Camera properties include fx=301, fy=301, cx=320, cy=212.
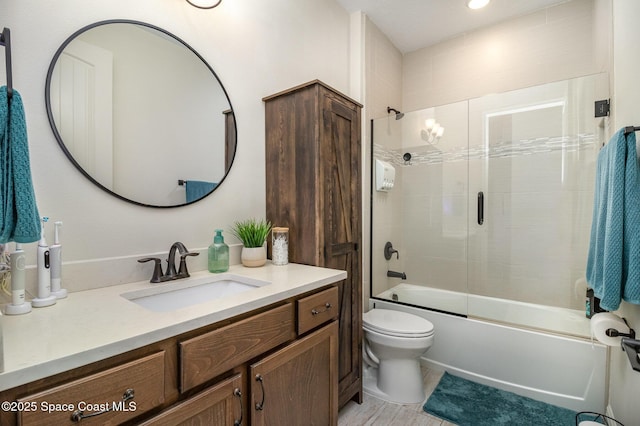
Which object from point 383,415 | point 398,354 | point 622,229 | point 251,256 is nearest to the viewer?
point 622,229

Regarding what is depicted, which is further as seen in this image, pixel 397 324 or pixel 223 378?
pixel 397 324

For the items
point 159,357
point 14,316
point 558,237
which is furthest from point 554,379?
point 14,316

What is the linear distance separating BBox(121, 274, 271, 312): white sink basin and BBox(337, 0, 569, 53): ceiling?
2.28 meters

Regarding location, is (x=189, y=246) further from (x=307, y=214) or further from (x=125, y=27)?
(x=125, y=27)

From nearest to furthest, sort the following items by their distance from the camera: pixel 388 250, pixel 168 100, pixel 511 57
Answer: pixel 168 100 < pixel 511 57 < pixel 388 250

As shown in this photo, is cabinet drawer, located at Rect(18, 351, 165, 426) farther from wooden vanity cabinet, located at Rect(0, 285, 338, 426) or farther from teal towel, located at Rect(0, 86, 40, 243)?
teal towel, located at Rect(0, 86, 40, 243)

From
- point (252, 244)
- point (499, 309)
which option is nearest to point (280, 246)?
point (252, 244)

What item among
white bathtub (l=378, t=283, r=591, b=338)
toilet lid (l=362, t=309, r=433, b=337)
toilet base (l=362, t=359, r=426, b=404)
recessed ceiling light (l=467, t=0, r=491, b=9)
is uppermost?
recessed ceiling light (l=467, t=0, r=491, b=9)

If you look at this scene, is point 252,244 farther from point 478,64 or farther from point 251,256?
point 478,64

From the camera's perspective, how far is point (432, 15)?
255cm

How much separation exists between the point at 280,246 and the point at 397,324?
948mm

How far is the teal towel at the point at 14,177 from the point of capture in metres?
0.69

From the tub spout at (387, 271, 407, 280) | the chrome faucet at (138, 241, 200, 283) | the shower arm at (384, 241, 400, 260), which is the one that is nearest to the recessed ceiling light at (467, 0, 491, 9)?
the shower arm at (384, 241, 400, 260)

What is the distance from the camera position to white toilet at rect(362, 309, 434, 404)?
1818 millimetres
